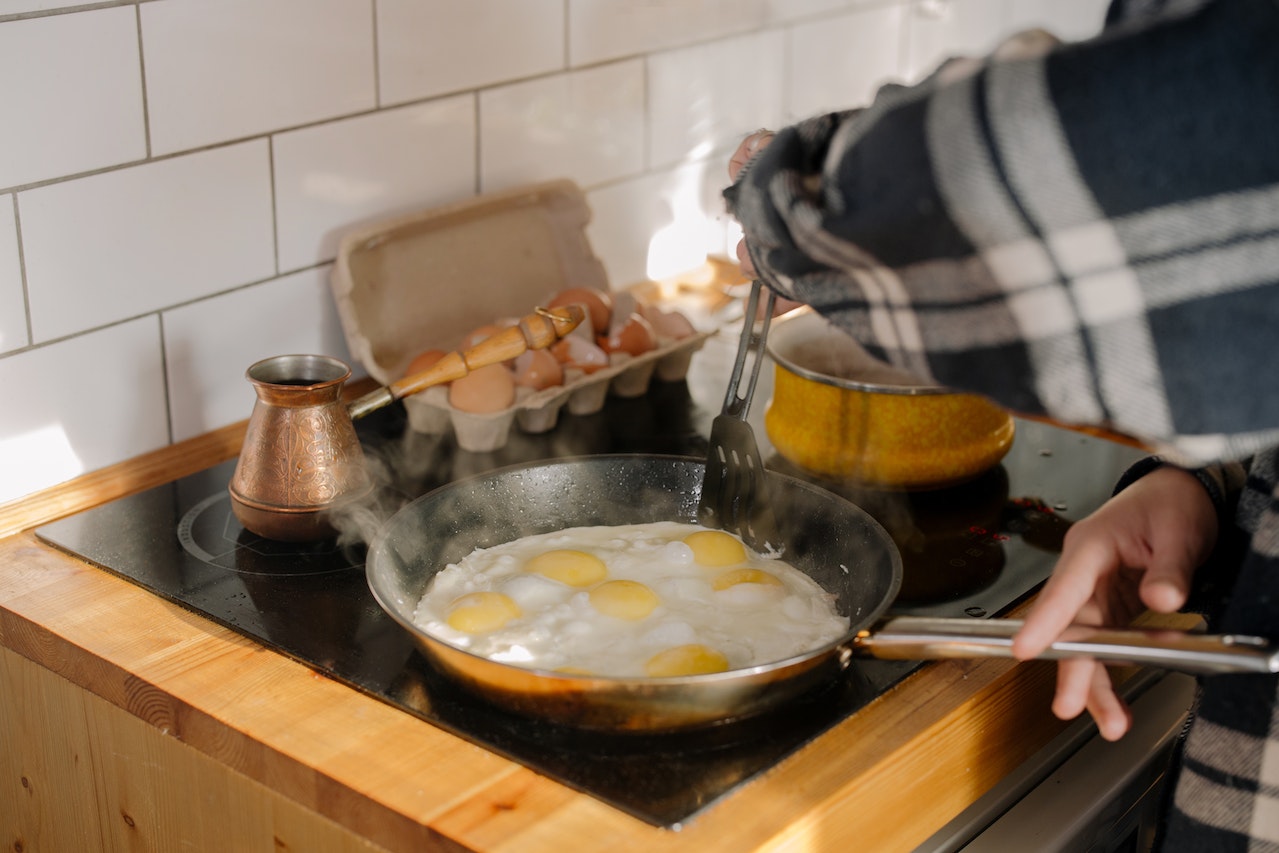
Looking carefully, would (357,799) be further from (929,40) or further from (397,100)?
(929,40)

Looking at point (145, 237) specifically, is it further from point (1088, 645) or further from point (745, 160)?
point (1088, 645)

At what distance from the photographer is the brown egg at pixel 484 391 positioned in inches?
51.4

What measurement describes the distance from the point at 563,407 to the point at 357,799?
0.67 metres

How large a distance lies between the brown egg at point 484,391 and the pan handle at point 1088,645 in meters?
0.53

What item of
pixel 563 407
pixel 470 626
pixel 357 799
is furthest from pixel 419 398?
pixel 357 799

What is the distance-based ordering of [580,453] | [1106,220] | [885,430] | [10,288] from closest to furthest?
[1106,220]
[10,288]
[885,430]
[580,453]

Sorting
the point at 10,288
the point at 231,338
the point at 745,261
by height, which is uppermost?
the point at 745,261

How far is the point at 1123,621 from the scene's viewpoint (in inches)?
37.4

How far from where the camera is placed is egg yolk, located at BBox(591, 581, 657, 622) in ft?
3.18

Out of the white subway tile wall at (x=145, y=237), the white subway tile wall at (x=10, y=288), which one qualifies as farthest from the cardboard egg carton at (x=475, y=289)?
the white subway tile wall at (x=10, y=288)

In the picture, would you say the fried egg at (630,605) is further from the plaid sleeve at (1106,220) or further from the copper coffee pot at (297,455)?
the plaid sleeve at (1106,220)

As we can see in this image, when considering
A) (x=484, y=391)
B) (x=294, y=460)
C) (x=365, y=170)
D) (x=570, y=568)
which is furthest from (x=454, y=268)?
(x=570, y=568)

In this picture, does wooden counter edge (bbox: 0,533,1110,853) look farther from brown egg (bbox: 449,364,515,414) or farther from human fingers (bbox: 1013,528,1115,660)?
brown egg (bbox: 449,364,515,414)

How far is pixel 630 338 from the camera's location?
1.44 metres
